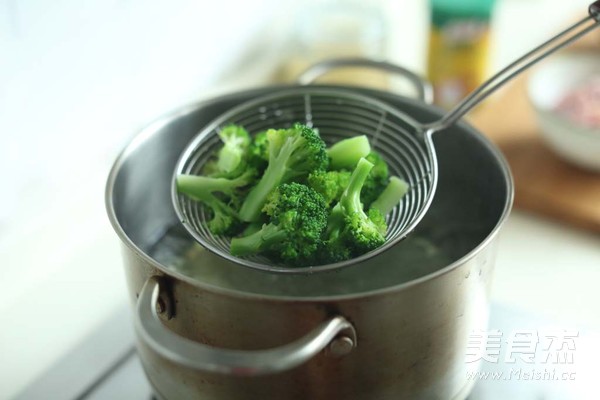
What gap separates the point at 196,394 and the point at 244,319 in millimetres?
101

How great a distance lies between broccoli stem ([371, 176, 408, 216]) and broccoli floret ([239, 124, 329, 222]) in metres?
0.07

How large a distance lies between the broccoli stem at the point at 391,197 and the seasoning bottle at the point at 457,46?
43 cm

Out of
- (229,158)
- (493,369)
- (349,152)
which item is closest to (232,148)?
(229,158)

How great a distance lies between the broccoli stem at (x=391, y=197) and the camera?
0.69 meters

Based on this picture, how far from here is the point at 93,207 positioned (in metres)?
0.89

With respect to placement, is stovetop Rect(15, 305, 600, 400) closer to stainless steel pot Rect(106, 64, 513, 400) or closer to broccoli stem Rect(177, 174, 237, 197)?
stainless steel pot Rect(106, 64, 513, 400)

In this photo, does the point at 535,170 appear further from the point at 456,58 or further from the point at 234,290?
the point at 234,290

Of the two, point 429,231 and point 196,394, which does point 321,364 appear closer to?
point 196,394

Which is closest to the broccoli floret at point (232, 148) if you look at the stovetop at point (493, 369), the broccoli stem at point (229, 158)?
the broccoli stem at point (229, 158)

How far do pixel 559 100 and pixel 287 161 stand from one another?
534 mm

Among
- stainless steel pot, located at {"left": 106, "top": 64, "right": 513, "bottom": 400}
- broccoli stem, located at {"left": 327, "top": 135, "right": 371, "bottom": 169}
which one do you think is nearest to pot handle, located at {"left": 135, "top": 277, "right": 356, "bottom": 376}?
stainless steel pot, located at {"left": 106, "top": 64, "right": 513, "bottom": 400}

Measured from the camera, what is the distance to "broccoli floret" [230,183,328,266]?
0.60 m

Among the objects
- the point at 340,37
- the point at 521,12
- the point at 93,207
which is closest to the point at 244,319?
the point at 93,207

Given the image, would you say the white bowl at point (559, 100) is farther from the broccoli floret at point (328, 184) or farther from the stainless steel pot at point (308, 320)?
the broccoli floret at point (328, 184)
